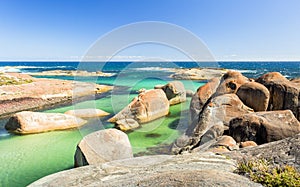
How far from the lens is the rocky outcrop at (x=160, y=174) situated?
154 inches

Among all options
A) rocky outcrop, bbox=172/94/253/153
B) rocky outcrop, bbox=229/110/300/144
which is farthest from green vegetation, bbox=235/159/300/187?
rocky outcrop, bbox=172/94/253/153

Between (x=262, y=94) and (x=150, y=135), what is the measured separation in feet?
23.1

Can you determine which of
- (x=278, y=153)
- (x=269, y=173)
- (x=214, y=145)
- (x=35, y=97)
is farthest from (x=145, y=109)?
(x=35, y=97)

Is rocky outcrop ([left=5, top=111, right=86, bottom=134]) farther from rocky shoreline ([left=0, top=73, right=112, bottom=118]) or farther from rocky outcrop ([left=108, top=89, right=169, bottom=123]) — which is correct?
rocky shoreline ([left=0, top=73, right=112, bottom=118])

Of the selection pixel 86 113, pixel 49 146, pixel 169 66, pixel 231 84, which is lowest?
pixel 49 146

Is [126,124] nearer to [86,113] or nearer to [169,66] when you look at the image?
[86,113]

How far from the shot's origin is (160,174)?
4484 mm

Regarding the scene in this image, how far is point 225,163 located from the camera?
16.5ft

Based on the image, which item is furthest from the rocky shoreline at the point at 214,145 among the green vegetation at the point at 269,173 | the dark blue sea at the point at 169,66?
the dark blue sea at the point at 169,66

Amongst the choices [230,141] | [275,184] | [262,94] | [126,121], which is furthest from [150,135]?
[275,184]

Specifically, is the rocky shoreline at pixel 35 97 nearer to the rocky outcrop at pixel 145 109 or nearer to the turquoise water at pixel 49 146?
the turquoise water at pixel 49 146

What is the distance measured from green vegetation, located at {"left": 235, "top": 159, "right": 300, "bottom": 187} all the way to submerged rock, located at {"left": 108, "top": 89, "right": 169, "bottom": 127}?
13218 millimetres

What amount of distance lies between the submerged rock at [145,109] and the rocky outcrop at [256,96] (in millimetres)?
7543

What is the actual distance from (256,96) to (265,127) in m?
4.49
